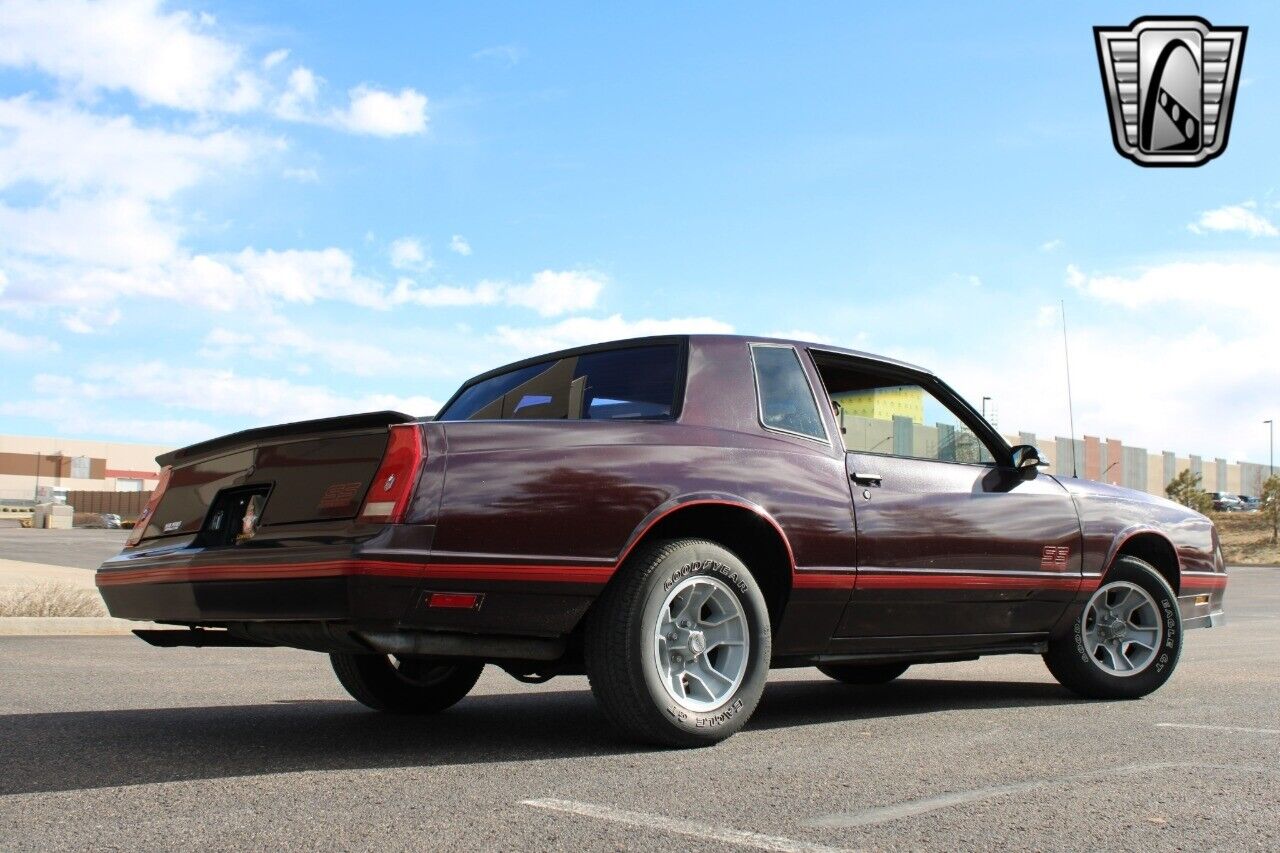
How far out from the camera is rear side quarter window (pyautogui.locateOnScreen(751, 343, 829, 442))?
18.3 ft

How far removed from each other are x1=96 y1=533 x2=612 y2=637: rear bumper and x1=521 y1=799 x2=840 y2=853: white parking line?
881 millimetres

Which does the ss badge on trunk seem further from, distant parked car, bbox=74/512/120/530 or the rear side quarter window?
distant parked car, bbox=74/512/120/530

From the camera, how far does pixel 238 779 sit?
420 cm

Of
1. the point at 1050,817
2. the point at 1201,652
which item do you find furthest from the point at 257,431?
the point at 1201,652

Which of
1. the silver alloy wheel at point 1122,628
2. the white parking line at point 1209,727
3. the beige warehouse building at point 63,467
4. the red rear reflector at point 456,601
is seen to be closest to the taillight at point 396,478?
the red rear reflector at point 456,601

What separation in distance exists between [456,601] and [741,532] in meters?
1.38

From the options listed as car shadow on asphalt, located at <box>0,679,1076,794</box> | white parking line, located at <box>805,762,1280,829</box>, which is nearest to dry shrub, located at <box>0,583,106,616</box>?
car shadow on asphalt, located at <box>0,679,1076,794</box>

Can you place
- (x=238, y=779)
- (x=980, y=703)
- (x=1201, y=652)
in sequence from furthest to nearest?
(x=1201, y=652) < (x=980, y=703) < (x=238, y=779)

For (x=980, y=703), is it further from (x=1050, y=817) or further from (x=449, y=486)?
(x=449, y=486)

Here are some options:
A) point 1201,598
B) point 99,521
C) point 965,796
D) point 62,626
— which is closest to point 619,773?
point 965,796

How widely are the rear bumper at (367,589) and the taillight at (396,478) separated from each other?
0.10 meters

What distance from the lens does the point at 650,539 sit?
4.98m

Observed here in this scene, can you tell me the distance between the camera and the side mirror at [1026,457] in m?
6.55

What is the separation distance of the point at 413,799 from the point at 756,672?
1637 millimetres
